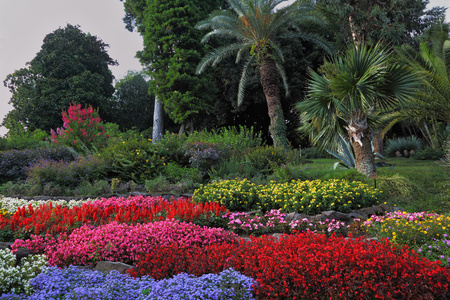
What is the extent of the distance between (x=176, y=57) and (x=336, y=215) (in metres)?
A: 16.5

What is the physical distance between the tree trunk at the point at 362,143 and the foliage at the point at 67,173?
7.23m

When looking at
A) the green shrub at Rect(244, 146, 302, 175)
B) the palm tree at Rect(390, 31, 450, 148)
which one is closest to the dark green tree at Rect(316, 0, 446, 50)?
the palm tree at Rect(390, 31, 450, 148)

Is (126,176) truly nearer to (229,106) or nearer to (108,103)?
(229,106)

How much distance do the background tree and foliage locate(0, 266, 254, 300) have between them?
2309 centimetres

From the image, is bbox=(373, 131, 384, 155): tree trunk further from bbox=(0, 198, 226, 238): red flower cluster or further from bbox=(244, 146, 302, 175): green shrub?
bbox=(0, 198, 226, 238): red flower cluster

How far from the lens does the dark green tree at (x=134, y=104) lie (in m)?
29.7

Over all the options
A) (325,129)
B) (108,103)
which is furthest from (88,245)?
(108,103)

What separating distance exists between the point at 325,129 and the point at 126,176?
6133mm

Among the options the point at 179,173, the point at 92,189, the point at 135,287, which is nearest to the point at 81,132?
the point at 92,189

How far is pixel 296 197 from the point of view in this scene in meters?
6.43

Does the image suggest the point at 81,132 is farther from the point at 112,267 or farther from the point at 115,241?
the point at 112,267

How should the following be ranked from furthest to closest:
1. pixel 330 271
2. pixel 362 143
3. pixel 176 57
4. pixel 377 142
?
pixel 176 57
pixel 377 142
pixel 362 143
pixel 330 271

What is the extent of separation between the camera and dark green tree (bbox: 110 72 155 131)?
2972cm

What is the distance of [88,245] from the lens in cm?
405
